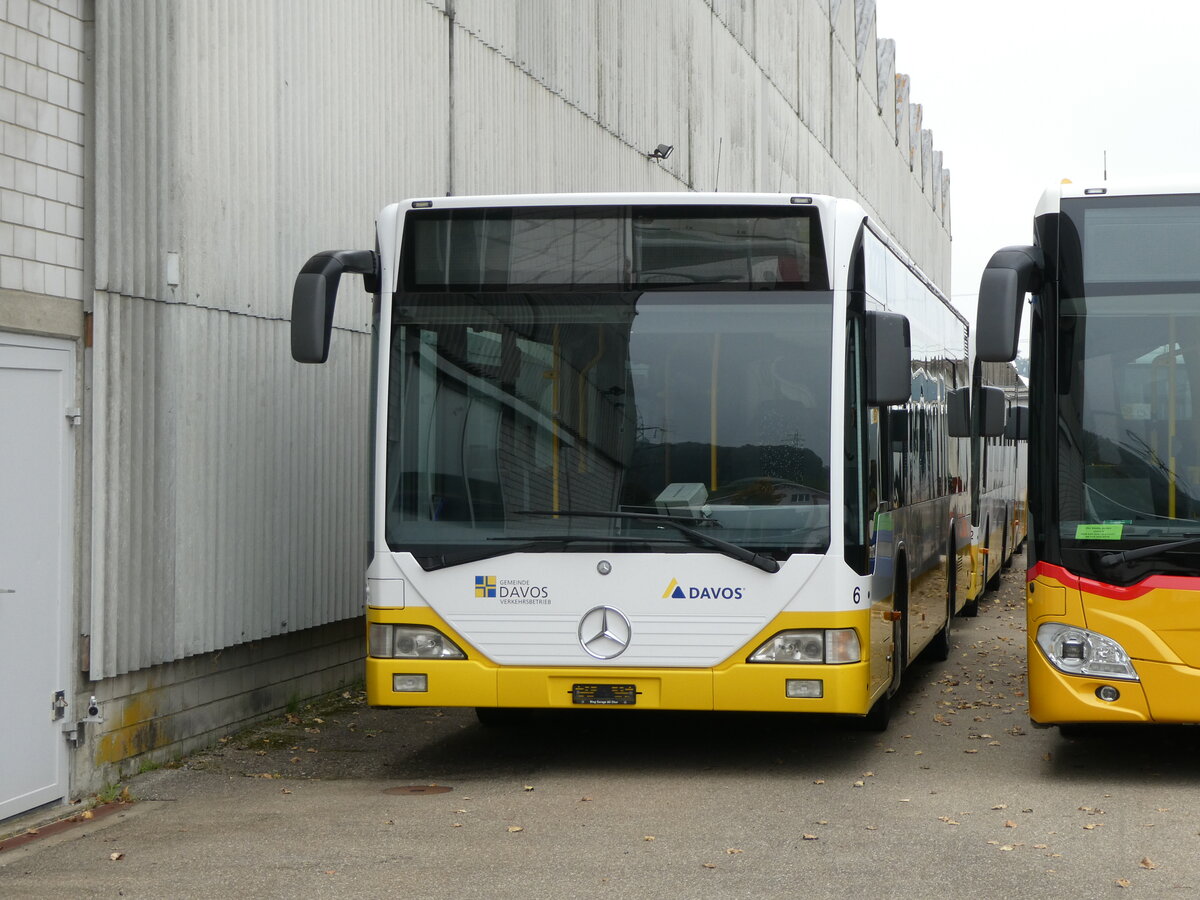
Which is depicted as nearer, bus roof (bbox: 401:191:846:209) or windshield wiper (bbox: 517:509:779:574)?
windshield wiper (bbox: 517:509:779:574)

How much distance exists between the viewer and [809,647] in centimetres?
929

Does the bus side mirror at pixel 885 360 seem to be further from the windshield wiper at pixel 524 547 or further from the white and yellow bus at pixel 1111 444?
the windshield wiper at pixel 524 547

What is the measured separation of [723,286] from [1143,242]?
2.26 meters

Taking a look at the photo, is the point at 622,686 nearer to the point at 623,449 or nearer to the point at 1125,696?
the point at 623,449

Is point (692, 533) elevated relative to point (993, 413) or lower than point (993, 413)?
lower

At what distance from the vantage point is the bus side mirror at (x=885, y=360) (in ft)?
31.0

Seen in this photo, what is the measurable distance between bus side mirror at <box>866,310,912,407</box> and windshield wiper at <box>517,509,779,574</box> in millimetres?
1075

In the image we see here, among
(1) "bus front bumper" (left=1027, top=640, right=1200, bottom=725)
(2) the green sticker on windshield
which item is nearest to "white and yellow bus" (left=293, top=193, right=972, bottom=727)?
(1) "bus front bumper" (left=1027, top=640, right=1200, bottom=725)

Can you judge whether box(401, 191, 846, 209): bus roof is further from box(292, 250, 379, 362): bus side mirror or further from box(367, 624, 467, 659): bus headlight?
box(367, 624, 467, 659): bus headlight

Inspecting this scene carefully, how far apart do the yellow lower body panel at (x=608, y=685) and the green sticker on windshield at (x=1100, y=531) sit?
4.38ft

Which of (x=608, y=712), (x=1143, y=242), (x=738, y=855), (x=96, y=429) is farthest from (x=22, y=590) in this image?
(x=1143, y=242)

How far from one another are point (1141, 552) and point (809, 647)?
69.8 inches

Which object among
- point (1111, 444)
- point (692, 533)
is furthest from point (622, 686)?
point (1111, 444)

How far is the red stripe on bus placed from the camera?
903 centimetres
